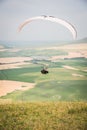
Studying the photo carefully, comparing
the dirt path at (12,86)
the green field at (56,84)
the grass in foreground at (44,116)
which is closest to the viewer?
the grass in foreground at (44,116)

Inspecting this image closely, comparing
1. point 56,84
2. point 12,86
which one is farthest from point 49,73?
point 12,86

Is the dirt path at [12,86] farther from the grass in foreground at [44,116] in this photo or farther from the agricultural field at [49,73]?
the grass in foreground at [44,116]

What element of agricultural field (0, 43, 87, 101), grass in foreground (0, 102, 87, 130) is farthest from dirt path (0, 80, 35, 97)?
grass in foreground (0, 102, 87, 130)

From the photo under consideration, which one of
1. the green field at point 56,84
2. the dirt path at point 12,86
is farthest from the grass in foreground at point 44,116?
the dirt path at point 12,86

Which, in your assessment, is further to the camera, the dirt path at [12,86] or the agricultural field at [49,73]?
the dirt path at [12,86]

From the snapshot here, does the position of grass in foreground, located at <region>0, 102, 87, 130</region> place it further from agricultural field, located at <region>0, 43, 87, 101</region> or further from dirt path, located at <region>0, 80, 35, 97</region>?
dirt path, located at <region>0, 80, 35, 97</region>

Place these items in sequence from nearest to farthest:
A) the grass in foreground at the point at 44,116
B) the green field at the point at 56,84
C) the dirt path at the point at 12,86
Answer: the grass in foreground at the point at 44,116, the green field at the point at 56,84, the dirt path at the point at 12,86
